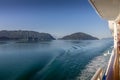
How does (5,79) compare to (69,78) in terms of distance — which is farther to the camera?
(5,79)

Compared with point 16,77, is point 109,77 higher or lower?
higher

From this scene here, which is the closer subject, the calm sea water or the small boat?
the small boat

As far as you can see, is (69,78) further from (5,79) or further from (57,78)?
(5,79)

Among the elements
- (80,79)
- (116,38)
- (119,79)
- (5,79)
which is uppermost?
(116,38)

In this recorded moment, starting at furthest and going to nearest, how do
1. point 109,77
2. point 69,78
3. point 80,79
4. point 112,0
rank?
point 69,78 → point 80,79 → point 112,0 → point 109,77

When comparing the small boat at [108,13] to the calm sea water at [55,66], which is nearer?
the small boat at [108,13]

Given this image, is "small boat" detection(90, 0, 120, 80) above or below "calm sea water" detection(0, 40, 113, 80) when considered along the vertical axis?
above

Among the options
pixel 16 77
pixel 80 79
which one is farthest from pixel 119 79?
pixel 16 77

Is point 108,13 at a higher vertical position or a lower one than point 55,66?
higher

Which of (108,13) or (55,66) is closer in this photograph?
(108,13)

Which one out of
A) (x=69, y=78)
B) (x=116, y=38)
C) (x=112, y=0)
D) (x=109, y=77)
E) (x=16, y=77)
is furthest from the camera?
(x=16, y=77)

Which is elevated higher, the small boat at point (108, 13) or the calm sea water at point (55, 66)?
the small boat at point (108, 13)
